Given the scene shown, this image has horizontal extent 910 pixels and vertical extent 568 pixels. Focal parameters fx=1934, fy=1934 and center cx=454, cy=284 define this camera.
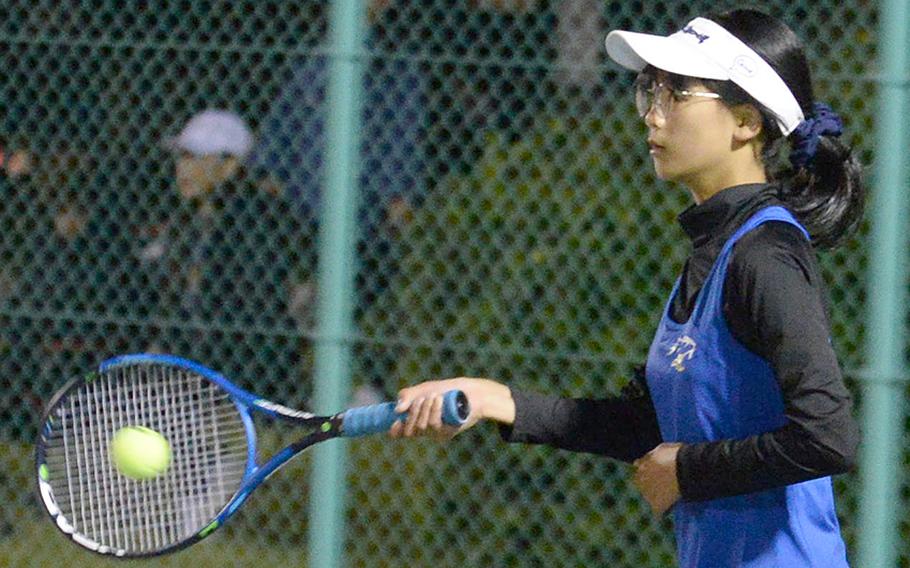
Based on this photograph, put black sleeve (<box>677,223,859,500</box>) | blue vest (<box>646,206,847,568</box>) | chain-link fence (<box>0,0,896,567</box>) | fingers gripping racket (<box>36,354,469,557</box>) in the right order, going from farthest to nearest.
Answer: chain-link fence (<box>0,0,896,567</box>) → fingers gripping racket (<box>36,354,469,557</box>) → blue vest (<box>646,206,847,568</box>) → black sleeve (<box>677,223,859,500</box>)

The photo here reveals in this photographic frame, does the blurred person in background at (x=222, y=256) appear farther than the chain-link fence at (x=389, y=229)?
Yes

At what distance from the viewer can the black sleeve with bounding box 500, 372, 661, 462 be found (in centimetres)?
303

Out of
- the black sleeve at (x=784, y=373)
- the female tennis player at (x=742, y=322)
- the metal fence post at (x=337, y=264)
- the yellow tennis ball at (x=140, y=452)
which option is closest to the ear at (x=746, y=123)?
the female tennis player at (x=742, y=322)

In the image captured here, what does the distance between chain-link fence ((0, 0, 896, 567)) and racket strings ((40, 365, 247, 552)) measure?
1.24 meters

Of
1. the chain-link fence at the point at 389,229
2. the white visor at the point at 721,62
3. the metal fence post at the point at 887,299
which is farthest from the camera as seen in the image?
the chain-link fence at the point at 389,229

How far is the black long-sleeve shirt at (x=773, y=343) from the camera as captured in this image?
2.48m

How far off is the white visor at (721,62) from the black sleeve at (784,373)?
0.24 m

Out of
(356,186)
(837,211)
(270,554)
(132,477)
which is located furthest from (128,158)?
(837,211)

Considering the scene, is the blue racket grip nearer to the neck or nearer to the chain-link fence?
the neck

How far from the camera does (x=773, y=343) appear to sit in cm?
251

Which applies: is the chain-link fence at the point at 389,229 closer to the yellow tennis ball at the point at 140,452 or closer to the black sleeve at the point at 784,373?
the yellow tennis ball at the point at 140,452

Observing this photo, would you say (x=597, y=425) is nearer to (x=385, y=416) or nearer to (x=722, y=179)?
(x=385, y=416)

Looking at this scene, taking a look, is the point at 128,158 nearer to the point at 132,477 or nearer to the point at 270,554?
the point at 270,554

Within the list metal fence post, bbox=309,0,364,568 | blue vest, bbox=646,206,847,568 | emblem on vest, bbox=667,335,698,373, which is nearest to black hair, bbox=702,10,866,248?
blue vest, bbox=646,206,847,568
